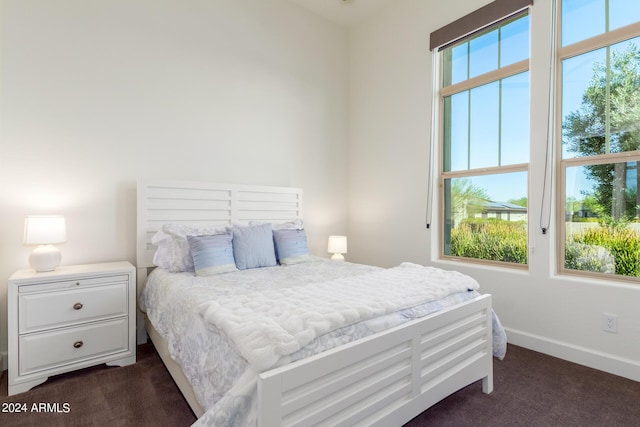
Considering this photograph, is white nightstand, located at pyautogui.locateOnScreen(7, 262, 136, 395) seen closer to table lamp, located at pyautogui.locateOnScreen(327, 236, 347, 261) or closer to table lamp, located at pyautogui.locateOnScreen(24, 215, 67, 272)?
table lamp, located at pyautogui.locateOnScreen(24, 215, 67, 272)

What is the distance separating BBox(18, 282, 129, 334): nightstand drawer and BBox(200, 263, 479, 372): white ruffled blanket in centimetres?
111

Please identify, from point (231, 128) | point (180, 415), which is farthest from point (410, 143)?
point (180, 415)

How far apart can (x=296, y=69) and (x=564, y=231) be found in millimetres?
3064

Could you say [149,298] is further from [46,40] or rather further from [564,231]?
[564,231]

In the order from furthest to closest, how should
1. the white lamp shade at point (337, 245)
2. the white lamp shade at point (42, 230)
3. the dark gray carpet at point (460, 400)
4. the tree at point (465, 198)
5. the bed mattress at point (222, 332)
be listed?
1. the white lamp shade at point (337, 245)
2. the tree at point (465, 198)
3. the white lamp shade at point (42, 230)
4. the dark gray carpet at point (460, 400)
5. the bed mattress at point (222, 332)

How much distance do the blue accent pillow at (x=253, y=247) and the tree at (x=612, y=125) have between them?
2495 mm

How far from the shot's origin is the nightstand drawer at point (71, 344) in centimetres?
202

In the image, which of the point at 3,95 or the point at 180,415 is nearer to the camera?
the point at 180,415

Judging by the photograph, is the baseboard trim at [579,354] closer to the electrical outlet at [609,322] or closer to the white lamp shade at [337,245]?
the electrical outlet at [609,322]

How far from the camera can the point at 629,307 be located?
2172 millimetres

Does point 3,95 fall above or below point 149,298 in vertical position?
above

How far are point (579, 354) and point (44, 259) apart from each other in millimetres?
3751

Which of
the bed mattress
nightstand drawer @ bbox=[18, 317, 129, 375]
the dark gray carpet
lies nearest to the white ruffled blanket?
the bed mattress

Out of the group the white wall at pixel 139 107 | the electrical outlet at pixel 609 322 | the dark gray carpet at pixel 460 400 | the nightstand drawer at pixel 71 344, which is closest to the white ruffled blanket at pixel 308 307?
the dark gray carpet at pixel 460 400
